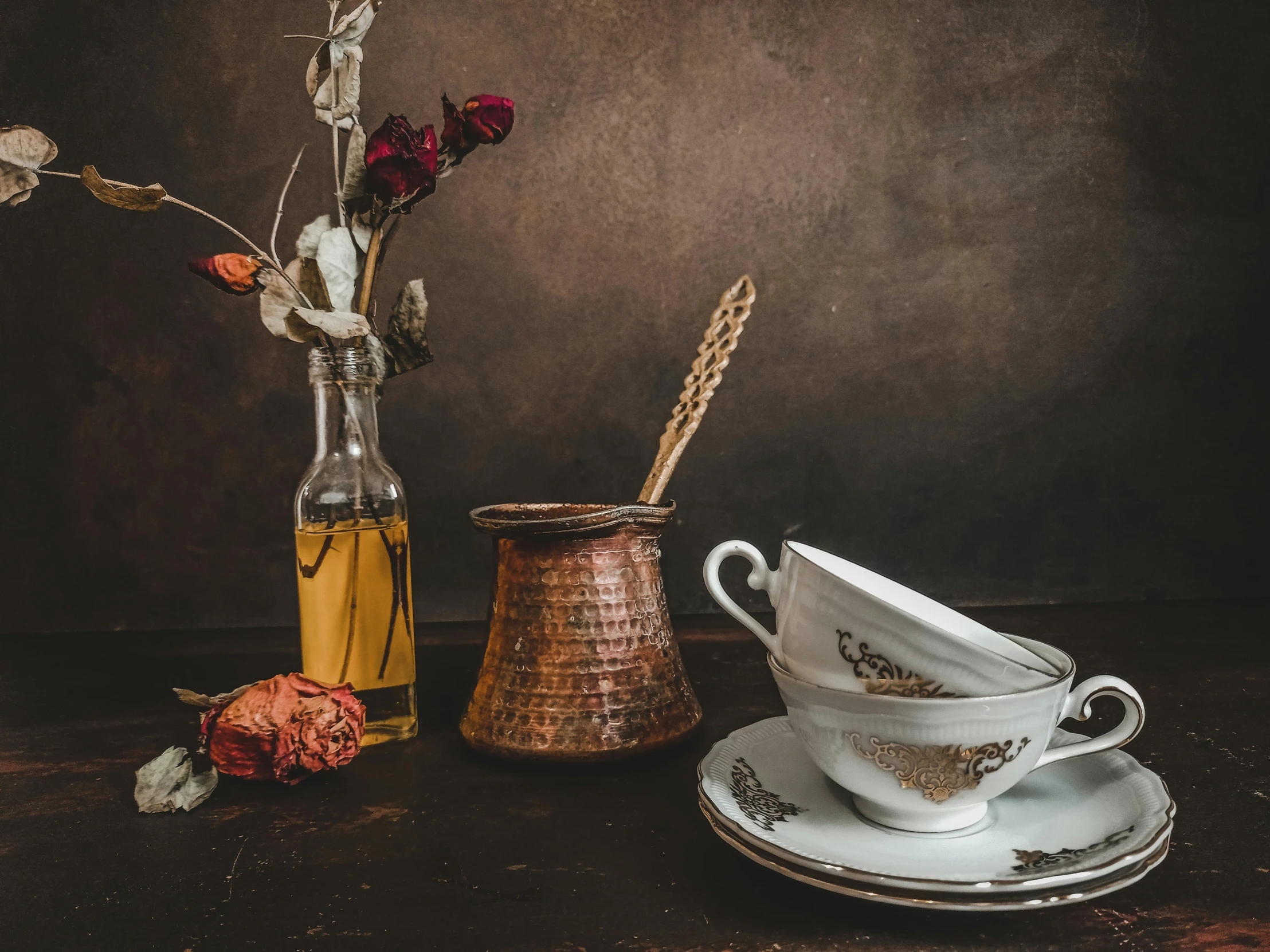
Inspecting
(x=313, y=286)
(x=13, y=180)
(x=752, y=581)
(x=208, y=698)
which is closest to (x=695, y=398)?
(x=752, y=581)

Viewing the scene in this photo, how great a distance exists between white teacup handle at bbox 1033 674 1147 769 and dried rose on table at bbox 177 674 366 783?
480mm

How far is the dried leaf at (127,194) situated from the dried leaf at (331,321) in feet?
0.41

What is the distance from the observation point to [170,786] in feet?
2.12

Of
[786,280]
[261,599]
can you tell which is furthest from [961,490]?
[261,599]

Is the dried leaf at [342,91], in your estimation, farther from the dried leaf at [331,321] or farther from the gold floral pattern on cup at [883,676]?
the gold floral pattern on cup at [883,676]

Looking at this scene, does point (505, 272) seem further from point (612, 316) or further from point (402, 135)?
point (402, 135)

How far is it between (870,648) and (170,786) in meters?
0.51

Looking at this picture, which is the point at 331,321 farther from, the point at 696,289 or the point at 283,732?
the point at 696,289

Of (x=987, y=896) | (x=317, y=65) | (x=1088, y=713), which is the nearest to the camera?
(x=987, y=896)

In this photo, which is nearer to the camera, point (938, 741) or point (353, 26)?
point (938, 741)

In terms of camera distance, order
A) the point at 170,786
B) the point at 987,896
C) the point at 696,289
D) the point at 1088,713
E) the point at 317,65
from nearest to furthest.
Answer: the point at 987,896, the point at 1088,713, the point at 170,786, the point at 317,65, the point at 696,289

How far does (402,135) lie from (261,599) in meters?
0.84

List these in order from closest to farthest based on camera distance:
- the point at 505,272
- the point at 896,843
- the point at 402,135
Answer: the point at 896,843 → the point at 402,135 → the point at 505,272

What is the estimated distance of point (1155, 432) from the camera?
1372 millimetres
